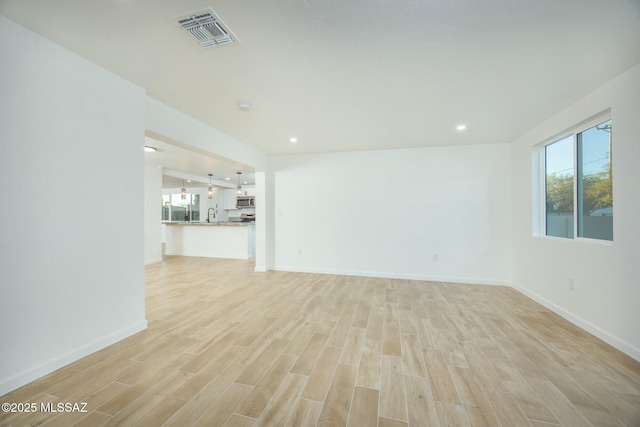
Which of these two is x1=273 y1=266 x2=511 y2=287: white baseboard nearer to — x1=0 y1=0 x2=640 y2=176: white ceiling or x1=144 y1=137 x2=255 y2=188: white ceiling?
x1=144 y1=137 x2=255 y2=188: white ceiling

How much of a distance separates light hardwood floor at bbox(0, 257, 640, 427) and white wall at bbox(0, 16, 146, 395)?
0.29m

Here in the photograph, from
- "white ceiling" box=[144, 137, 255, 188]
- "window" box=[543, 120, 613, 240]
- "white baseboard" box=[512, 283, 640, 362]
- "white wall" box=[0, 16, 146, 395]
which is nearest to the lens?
"white wall" box=[0, 16, 146, 395]

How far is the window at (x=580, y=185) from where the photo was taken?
7.87 feet

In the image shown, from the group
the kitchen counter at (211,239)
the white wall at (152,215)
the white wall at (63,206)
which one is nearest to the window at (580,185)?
the white wall at (63,206)

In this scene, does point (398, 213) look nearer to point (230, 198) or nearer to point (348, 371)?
point (348, 371)

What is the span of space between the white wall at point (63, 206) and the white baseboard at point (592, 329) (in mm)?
4437

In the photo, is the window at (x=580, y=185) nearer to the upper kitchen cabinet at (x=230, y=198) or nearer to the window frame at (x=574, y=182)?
the window frame at (x=574, y=182)

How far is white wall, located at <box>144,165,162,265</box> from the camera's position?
5828mm

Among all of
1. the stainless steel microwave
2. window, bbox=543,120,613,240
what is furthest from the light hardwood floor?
the stainless steel microwave

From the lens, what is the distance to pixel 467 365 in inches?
73.8

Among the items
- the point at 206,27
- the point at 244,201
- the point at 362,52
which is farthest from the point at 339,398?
the point at 244,201

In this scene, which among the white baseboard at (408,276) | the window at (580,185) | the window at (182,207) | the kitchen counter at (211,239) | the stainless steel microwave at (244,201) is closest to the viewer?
the window at (580,185)

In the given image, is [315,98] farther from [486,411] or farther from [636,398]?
[636,398]

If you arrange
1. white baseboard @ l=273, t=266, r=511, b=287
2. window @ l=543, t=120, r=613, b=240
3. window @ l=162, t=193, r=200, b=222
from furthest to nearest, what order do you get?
window @ l=162, t=193, r=200, b=222 → white baseboard @ l=273, t=266, r=511, b=287 → window @ l=543, t=120, r=613, b=240
